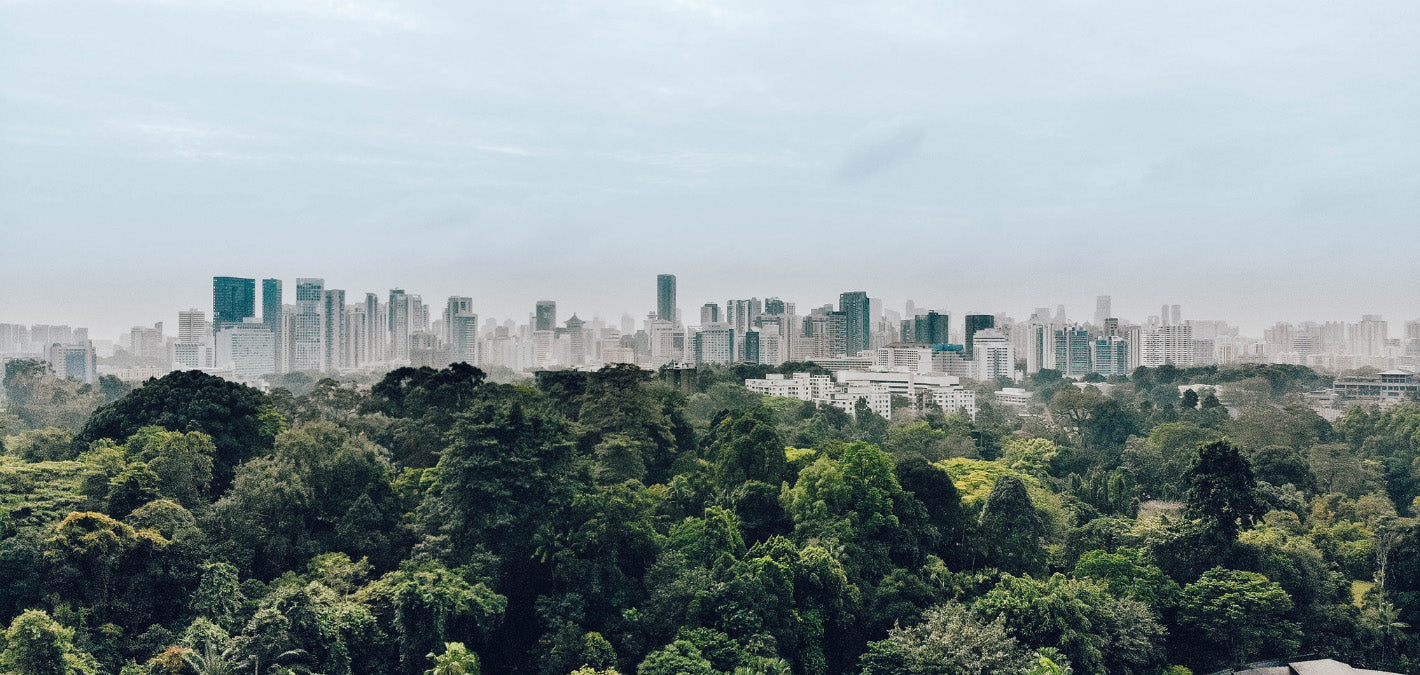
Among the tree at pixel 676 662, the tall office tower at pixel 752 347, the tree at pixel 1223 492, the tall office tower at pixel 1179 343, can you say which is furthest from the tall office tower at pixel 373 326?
the tall office tower at pixel 1179 343

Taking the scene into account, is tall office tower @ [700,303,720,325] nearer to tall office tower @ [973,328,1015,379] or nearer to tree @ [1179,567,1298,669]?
tall office tower @ [973,328,1015,379]

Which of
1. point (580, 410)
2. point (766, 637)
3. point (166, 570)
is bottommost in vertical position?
point (766, 637)

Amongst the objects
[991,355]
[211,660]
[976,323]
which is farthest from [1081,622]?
[976,323]

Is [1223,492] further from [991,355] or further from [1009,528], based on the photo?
[991,355]

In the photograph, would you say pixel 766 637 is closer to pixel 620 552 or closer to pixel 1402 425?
pixel 620 552

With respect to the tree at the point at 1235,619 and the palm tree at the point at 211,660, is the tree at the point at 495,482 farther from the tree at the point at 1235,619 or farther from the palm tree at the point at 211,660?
the tree at the point at 1235,619

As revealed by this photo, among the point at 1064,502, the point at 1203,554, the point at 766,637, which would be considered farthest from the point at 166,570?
the point at 1064,502
